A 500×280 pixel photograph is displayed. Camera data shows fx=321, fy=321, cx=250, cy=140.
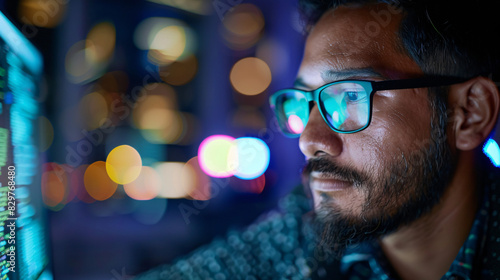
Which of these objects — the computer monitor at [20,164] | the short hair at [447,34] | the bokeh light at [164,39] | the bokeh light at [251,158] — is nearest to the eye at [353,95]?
the short hair at [447,34]

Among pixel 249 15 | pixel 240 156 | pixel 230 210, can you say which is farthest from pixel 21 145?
pixel 249 15

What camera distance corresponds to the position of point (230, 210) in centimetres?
303

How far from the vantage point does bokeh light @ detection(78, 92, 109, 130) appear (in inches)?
98.8

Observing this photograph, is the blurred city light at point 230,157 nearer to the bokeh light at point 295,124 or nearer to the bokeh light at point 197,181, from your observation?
the bokeh light at point 197,181

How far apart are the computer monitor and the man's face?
2.03ft

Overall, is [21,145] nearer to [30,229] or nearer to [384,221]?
[30,229]

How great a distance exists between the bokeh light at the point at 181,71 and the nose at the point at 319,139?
265cm

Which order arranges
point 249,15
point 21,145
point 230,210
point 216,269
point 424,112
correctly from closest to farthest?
point 21,145 < point 424,112 < point 216,269 < point 230,210 < point 249,15

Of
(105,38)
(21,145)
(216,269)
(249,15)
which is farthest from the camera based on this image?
(249,15)

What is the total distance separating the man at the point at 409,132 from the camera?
795mm

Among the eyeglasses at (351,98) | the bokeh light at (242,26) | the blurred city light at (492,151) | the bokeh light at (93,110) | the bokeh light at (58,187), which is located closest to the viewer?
the eyeglasses at (351,98)

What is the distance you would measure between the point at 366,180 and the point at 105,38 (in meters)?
2.73

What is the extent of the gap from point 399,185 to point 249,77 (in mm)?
2700

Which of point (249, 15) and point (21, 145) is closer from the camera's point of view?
point (21, 145)
